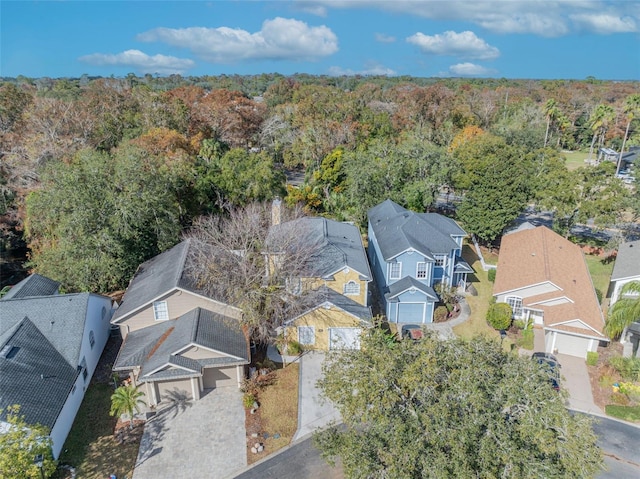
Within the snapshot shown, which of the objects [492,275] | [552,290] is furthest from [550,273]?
[492,275]

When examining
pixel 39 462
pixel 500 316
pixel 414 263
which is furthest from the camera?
pixel 414 263

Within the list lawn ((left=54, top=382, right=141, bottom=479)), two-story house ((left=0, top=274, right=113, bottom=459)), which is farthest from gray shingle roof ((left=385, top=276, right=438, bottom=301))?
two-story house ((left=0, top=274, right=113, bottom=459))

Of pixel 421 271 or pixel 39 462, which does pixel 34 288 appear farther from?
pixel 421 271

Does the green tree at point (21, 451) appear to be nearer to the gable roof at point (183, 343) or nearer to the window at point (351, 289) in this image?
the gable roof at point (183, 343)

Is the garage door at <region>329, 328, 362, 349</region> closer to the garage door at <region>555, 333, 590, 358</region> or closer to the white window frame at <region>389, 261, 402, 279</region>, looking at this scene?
the white window frame at <region>389, 261, 402, 279</region>

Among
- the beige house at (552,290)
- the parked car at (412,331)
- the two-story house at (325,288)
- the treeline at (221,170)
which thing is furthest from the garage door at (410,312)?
the treeline at (221,170)

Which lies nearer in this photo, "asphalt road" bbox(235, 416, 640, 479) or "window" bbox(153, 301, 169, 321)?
"asphalt road" bbox(235, 416, 640, 479)
